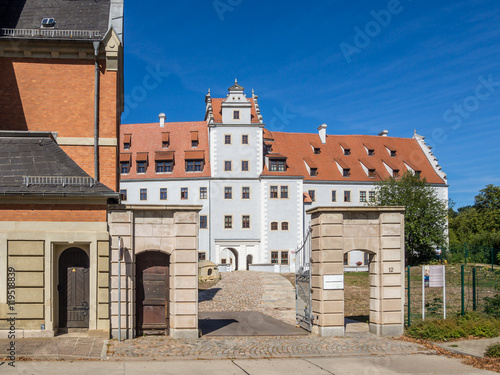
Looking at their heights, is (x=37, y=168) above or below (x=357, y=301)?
above

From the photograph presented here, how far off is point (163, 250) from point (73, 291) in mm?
2848

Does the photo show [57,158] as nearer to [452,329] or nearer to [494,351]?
[452,329]

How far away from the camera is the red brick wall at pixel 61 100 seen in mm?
18000

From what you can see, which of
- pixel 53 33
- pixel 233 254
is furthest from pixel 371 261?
pixel 233 254

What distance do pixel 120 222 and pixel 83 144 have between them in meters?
4.68

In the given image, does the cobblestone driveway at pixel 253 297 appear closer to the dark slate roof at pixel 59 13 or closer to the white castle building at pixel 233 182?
the dark slate roof at pixel 59 13

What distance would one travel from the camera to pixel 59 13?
1978 centimetres

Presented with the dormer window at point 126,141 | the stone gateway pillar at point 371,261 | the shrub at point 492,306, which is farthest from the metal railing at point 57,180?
the dormer window at point 126,141

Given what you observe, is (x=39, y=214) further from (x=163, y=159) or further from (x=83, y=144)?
(x=163, y=159)

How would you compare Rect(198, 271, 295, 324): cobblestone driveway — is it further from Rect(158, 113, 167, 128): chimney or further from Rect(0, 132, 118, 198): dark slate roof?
Rect(158, 113, 167, 128): chimney

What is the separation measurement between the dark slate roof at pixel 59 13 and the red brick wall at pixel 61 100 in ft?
5.64

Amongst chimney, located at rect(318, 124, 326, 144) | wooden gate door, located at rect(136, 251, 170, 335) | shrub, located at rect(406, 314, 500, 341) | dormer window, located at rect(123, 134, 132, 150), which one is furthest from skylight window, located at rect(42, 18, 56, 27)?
chimney, located at rect(318, 124, 326, 144)

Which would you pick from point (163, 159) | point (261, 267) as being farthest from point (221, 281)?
point (163, 159)

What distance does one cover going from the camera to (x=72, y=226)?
14.5 m
